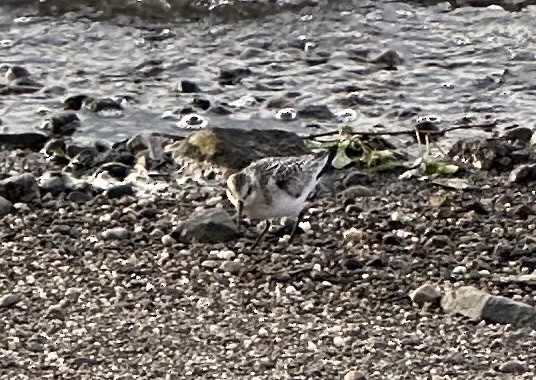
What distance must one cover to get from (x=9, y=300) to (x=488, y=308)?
1.93m

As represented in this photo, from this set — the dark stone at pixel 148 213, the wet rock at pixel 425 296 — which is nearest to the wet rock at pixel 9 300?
the dark stone at pixel 148 213

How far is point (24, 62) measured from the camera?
30.6 ft

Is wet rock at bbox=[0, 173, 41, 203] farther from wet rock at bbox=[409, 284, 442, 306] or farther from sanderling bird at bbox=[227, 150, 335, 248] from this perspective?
wet rock at bbox=[409, 284, 442, 306]

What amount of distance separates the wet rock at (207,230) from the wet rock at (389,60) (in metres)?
3.07

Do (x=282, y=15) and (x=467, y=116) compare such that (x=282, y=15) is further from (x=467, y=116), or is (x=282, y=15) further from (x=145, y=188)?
(x=145, y=188)

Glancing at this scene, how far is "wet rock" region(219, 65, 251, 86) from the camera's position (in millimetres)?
8938

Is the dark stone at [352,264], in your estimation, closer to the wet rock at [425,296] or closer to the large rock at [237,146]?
the wet rock at [425,296]

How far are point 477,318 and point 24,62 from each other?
4.78 meters

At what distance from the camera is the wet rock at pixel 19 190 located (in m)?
6.90

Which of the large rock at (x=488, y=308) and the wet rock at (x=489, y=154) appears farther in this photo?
the wet rock at (x=489, y=154)

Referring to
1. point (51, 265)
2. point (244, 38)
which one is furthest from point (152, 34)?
point (51, 265)

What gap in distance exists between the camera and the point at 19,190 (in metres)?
6.91

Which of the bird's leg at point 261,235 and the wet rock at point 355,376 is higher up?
the wet rock at point 355,376

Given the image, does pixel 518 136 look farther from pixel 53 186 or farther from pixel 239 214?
pixel 53 186
